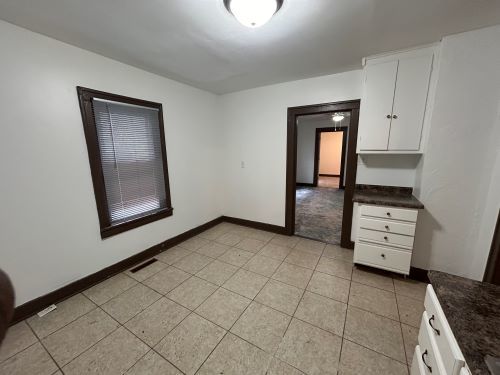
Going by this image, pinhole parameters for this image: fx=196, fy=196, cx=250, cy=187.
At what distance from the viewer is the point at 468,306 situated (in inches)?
31.3

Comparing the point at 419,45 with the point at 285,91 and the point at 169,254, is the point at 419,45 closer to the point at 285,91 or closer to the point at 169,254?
the point at 285,91

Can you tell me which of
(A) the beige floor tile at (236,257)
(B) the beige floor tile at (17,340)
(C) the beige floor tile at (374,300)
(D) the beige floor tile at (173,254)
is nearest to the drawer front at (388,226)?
(C) the beige floor tile at (374,300)

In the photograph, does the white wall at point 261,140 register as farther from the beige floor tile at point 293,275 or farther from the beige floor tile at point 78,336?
the beige floor tile at point 78,336

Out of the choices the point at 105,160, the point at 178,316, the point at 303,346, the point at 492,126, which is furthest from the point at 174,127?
the point at 492,126

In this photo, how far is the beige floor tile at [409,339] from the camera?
138 centimetres

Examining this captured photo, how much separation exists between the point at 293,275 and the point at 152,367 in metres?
1.51

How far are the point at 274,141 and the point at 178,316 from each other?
256 centimetres

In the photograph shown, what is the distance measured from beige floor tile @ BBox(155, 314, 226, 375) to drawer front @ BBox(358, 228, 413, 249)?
5.84 ft

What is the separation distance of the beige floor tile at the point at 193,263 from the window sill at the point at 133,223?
0.67 meters

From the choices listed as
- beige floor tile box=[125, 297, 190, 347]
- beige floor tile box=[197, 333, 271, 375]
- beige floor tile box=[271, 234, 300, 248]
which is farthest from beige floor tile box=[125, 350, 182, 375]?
beige floor tile box=[271, 234, 300, 248]

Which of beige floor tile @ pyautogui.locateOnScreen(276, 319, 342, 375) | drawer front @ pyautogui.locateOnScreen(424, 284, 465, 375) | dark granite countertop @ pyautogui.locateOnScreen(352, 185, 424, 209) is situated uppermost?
dark granite countertop @ pyautogui.locateOnScreen(352, 185, 424, 209)

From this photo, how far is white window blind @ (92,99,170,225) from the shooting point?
84.3 inches

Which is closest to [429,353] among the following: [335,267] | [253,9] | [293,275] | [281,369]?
[281,369]

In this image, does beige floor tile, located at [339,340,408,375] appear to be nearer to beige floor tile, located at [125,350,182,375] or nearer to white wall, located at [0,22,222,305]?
beige floor tile, located at [125,350,182,375]
